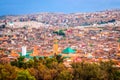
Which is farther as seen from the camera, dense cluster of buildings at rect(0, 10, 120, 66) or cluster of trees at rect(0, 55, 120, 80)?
dense cluster of buildings at rect(0, 10, 120, 66)

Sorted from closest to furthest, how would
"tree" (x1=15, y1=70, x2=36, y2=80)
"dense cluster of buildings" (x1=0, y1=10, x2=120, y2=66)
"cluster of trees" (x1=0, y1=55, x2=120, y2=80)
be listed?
"tree" (x1=15, y1=70, x2=36, y2=80) < "cluster of trees" (x1=0, y1=55, x2=120, y2=80) < "dense cluster of buildings" (x1=0, y1=10, x2=120, y2=66)

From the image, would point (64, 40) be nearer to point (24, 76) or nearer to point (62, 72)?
point (62, 72)

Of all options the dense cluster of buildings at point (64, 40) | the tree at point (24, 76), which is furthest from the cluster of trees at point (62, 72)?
the dense cluster of buildings at point (64, 40)

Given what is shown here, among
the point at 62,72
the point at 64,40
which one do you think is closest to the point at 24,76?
the point at 62,72

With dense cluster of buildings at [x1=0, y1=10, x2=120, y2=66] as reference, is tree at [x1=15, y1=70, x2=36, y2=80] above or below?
below

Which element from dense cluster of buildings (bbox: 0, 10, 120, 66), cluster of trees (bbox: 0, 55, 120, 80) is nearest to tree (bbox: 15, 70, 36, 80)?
cluster of trees (bbox: 0, 55, 120, 80)

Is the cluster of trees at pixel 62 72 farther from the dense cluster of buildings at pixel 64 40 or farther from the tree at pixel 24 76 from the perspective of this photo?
the dense cluster of buildings at pixel 64 40

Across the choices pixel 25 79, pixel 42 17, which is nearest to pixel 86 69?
pixel 25 79

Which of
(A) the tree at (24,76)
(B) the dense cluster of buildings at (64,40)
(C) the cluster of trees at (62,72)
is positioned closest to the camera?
(A) the tree at (24,76)

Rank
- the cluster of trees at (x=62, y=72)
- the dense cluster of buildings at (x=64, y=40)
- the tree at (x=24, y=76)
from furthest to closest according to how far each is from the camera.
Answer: the dense cluster of buildings at (x=64, y=40) → the cluster of trees at (x=62, y=72) → the tree at (x=24, y=76)

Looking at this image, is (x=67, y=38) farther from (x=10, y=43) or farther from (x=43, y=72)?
(x=43, y=72)

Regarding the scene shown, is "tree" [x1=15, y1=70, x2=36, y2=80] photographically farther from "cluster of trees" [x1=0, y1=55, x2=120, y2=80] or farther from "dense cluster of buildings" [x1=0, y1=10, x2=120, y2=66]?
"dense cluster of buildings" [x1=0, y1=10, x2=120, y2=66]
